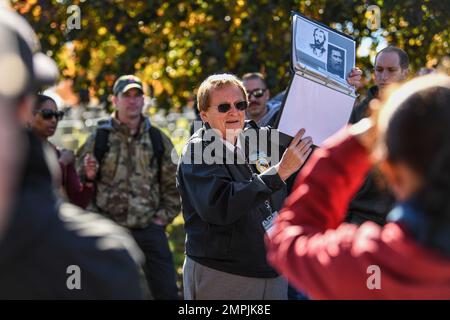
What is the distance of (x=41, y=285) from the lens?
6.47 feet

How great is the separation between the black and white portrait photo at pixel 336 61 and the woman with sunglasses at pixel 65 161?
2.75 m

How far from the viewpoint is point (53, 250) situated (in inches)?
76.1

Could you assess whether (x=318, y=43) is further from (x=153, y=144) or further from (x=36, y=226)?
(x=36, y=226)

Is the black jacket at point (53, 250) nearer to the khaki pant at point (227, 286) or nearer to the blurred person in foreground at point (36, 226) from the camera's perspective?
the blurred person in foreground at point (36, 226)

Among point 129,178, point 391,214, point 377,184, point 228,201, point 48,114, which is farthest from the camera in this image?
point 129,178

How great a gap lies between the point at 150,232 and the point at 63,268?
541 cm

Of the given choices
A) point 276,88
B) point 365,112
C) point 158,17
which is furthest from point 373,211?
point 158,17

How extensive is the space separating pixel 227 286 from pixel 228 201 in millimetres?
498

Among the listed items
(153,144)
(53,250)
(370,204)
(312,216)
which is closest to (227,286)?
(370,204)

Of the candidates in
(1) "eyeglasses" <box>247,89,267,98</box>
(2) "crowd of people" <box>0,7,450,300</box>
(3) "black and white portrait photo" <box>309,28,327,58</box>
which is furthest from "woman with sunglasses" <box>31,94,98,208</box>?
(2) "crowd of people" <box>0,7,450,300</box>

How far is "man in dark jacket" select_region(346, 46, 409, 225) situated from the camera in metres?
5.45

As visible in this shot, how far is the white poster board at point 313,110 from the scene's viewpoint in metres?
4.69

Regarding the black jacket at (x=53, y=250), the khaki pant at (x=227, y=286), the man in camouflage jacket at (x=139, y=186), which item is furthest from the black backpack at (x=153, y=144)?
the black jacket at (x=53, y=250)
